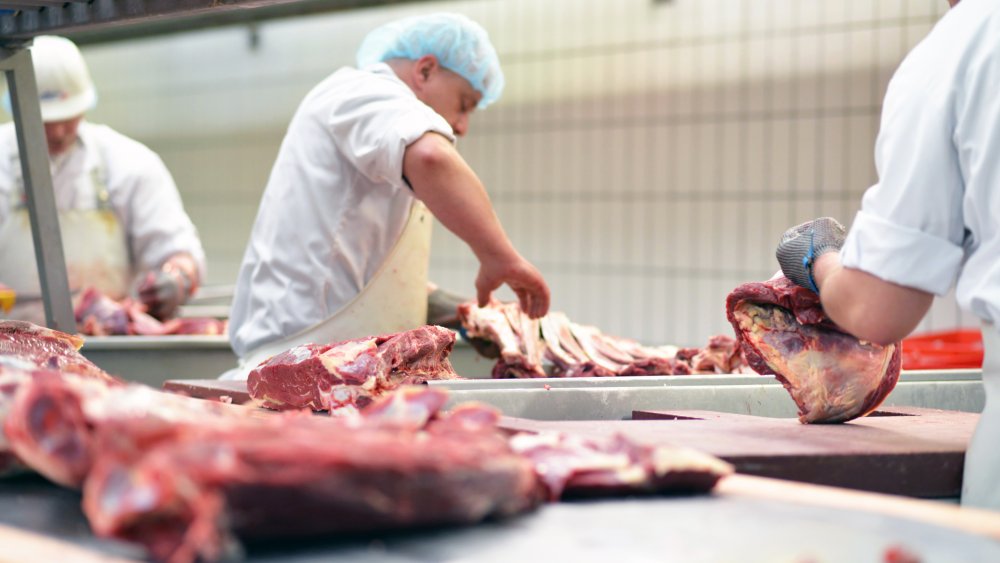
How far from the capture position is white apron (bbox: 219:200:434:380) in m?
3.75

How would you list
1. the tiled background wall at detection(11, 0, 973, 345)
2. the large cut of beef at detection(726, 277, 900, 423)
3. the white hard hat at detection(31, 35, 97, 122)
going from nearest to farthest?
the large cut of beef at detection(726, 277, 900, 423) → the white hard hat at detection(31, 35, 97, 122) → the tiled background wall at detection(11, 0, 973, 345)

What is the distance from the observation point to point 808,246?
2.33 metres

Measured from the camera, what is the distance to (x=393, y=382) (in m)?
2.62

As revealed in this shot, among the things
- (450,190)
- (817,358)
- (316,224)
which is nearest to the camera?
(817,358)

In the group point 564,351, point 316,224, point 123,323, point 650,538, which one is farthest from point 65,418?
point 123,323

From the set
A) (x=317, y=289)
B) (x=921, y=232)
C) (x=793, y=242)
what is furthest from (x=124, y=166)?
(x=921, y=232)

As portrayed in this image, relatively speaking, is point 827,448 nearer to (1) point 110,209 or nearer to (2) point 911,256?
(2) point 911,256

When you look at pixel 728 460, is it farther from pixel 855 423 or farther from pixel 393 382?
pixel 393 382

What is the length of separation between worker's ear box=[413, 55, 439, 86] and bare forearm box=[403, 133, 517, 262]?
25.1 inches

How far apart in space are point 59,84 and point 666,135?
3.30 meters

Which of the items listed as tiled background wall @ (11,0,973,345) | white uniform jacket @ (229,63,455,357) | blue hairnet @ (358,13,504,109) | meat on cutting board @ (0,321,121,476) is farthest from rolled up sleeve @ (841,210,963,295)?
tiled background wall @ (11,0,973,345)

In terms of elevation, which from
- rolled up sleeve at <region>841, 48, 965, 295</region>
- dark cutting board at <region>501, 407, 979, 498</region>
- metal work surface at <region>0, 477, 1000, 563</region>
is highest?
rolled up sleeve at <region>841, 48, 965, 295</region>

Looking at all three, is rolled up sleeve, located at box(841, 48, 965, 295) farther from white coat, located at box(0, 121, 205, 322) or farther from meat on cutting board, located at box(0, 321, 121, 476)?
white coat, located at box(0, 121, 205, 322)

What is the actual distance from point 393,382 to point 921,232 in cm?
118
